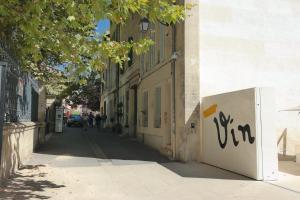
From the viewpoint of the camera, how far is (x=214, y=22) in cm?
1510

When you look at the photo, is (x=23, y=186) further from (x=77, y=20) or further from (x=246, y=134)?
(x=246, y=134)

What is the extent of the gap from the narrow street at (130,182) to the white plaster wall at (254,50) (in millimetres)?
3678

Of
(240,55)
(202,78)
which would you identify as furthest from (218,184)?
(240,55)

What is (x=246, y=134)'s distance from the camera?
36.8 feet

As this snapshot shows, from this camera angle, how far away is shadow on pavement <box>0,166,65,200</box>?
834 centimetres

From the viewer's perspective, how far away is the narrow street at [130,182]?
8.75 m

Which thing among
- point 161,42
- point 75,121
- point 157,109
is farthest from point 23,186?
point 75,121

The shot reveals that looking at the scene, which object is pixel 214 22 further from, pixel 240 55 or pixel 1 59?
pixel 1 59

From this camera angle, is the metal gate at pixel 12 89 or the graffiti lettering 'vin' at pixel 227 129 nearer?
the metal gate at pixel 12 89

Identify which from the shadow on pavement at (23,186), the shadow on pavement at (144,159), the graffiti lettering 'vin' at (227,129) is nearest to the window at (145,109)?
the shadow on pavement at (144,159)

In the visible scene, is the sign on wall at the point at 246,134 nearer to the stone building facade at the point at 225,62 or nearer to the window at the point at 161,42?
the stone building facade at the point at 225,62

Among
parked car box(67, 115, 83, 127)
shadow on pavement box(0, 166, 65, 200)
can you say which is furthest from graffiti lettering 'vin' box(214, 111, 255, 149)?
parked car box(67, 115, 83, 127)

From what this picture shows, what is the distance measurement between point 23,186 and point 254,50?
9841 mm

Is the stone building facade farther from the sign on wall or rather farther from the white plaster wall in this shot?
the sign on wall
